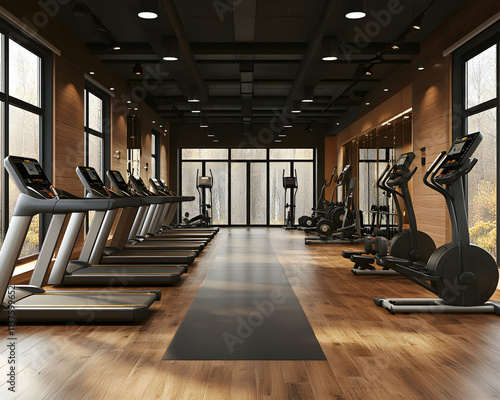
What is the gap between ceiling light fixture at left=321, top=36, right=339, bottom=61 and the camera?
274 inches

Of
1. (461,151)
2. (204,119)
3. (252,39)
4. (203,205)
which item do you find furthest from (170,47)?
(203,205)

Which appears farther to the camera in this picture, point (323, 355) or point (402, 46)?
point (402, 46)

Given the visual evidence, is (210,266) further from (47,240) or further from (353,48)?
(353,48)

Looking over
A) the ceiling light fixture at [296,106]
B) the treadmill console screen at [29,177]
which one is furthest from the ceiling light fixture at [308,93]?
the treadmill console screen at [29,177]

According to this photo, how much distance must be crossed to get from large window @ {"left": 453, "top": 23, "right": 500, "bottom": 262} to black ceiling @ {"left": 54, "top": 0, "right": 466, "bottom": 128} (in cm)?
74

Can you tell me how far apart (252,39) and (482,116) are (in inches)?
131

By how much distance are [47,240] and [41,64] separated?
11.1 ft

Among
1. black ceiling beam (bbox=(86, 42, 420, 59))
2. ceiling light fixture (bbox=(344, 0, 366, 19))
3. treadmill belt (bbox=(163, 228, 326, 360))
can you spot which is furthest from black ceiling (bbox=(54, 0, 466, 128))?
treadmill belt (bbox=(163, 228, 326, 360))

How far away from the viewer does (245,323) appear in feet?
11.7

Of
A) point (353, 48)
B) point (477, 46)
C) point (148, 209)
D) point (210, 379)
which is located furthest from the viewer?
point (148, 209)

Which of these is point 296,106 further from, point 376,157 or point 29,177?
point 29,177

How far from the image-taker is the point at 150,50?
793cm

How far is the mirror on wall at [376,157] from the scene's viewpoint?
920 centimetres

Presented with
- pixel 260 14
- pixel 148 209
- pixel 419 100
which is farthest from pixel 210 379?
pixel 419 100
